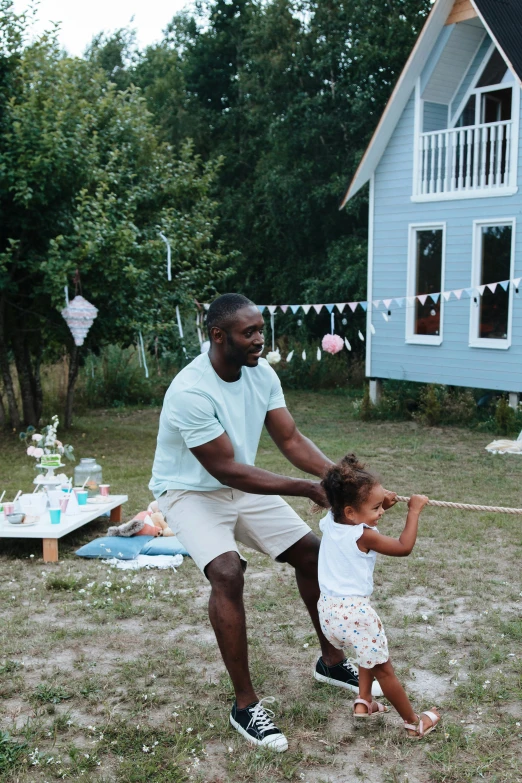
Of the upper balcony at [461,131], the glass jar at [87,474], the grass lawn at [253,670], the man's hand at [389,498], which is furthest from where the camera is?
the upper balcony at [461,131]

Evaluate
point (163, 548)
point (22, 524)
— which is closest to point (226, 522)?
point (163, 548)

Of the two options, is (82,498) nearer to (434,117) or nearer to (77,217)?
(77,217)

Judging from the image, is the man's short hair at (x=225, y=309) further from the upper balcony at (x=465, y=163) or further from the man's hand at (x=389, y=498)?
the upper balcony at (x=465, y=163)

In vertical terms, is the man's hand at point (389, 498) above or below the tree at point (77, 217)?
below

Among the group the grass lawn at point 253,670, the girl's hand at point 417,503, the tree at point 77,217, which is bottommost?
the grass lawn at point 253,670

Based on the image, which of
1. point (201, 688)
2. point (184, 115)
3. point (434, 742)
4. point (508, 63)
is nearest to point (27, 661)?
point (201, 688)

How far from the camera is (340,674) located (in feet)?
13.3

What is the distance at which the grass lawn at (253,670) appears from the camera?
11.0 feet

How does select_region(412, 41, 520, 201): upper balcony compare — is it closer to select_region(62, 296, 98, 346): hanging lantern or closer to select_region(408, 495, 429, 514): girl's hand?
select_region(62, 296, 98, 346): hanging lantern

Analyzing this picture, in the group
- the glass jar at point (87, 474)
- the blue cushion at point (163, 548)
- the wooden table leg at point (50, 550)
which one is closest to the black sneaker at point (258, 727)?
the blue cushion at point (163, 548)

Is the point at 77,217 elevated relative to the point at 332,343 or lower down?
elevated

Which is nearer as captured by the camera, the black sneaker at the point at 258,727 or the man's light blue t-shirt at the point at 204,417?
the black sneaker at the point at 258,727

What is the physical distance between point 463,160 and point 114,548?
10.7 meters

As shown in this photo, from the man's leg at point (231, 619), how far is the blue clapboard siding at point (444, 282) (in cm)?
1043
